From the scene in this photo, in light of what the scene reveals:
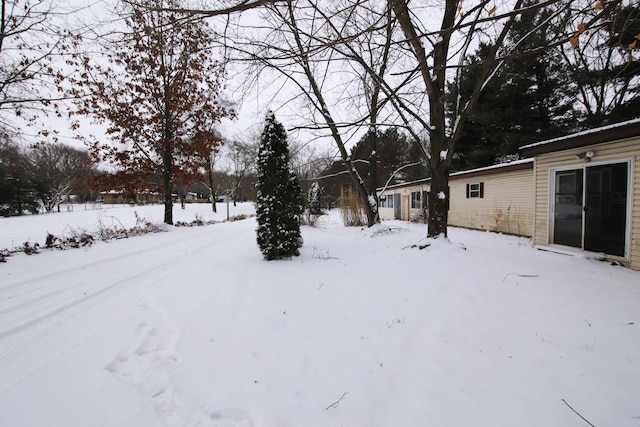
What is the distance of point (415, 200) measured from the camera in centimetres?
1545

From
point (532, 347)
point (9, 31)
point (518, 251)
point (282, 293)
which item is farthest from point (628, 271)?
point (9, 31)

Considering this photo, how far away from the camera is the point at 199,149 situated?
10.5 meters

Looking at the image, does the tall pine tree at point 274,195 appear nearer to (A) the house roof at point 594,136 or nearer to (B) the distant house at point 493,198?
(A) the house roof at point 594,136

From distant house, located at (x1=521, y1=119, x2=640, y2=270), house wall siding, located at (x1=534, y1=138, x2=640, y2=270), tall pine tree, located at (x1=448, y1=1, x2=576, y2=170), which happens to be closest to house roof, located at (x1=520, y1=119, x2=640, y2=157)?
distant house, located at (x1=521, y1=119, x2=640, y2=270)

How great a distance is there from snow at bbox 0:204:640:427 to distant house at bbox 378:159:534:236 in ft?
18.3

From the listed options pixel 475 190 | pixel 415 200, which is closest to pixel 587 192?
pixel 475 190

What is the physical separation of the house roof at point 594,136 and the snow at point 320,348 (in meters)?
2.78

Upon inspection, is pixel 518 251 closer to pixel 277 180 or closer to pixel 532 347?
pixel 532 347

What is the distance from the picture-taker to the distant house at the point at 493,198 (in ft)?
29.7

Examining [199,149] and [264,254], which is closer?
[264,254]

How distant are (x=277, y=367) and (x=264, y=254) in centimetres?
351

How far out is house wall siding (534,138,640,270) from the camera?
476 centimetres

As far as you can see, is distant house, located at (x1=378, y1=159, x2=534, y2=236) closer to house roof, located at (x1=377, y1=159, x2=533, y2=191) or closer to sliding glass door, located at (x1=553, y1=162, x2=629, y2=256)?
house roof, located at (x1=377, y1=159, x2=533, y2=191)

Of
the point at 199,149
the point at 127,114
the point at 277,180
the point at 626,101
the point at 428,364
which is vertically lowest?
the point at 428,364
